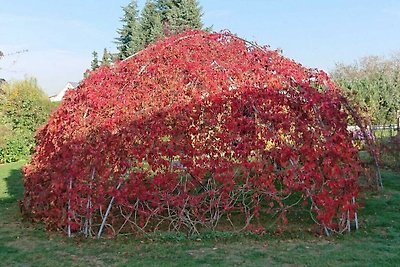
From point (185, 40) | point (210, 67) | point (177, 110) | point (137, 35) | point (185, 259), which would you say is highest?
point (137, 35)

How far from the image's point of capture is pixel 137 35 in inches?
1253

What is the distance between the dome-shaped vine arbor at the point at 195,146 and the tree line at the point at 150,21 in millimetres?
20782

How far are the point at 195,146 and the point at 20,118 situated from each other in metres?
15.9

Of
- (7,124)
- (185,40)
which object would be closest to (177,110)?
(185,40)

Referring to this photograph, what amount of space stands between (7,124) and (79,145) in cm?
1479

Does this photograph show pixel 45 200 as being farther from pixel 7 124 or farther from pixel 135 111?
pixel 7 124

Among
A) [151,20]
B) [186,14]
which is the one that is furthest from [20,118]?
[151,20]

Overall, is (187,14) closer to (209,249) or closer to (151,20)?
(151,20)


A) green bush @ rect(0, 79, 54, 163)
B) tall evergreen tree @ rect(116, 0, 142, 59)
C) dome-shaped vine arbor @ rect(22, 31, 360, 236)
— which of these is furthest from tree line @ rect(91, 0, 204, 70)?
dome-shaped vine arbor @ rect(22, 31, 360, 236)

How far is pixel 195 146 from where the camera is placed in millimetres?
5609

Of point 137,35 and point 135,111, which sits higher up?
point 137,35

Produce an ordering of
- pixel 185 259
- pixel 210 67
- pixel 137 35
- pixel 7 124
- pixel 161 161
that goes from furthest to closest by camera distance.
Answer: pixel 137 35 < pixel 7 124 < pixel 210 67 < pixel 161 161 < pixel 185 259

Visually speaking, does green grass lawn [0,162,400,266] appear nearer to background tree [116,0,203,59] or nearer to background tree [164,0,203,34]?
background tree [116,0,203,59]

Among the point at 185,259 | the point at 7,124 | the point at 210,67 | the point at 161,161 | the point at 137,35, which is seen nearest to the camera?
the point at 185,259
